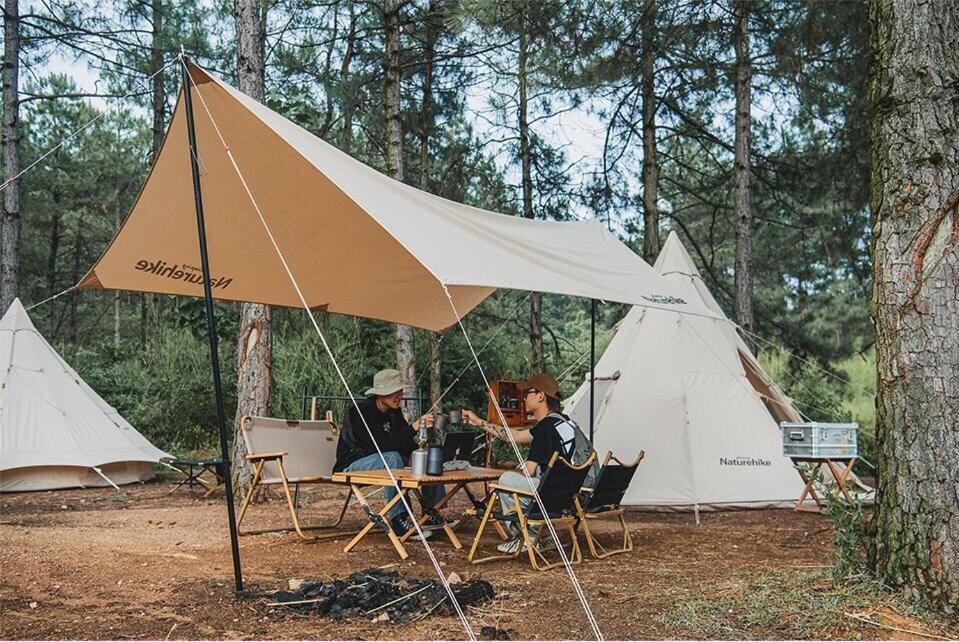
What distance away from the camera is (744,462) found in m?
6.87

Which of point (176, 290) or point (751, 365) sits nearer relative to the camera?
point (176, 290)

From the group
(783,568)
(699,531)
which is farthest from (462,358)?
(783,568)

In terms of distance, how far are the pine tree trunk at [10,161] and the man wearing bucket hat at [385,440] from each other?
19.8 feet

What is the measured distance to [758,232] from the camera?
16.7 meters

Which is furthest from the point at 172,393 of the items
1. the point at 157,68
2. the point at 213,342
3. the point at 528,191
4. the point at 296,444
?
the point at 213,342

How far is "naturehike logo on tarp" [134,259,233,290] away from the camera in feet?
17.5

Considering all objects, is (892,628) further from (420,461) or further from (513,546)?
(420,461)

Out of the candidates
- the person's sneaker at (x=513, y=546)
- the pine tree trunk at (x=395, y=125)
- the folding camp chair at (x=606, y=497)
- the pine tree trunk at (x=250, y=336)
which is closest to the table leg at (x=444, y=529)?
the person's sneaker at (x=513, y=546)

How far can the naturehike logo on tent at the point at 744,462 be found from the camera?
22.3ft

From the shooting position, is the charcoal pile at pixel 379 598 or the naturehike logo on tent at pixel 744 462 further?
the naturehike logo on tent at pixel 744 462

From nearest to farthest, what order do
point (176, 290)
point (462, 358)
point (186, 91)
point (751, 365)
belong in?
1. point (186, 91)
2. point (176, 290)
3. point (751, 365)
4. point (462, 358)

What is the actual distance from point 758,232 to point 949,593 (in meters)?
14.1

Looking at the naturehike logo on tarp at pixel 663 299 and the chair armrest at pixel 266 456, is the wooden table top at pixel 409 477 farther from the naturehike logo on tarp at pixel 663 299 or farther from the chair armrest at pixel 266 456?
the naturehike logo on tarp at pixel 663 299

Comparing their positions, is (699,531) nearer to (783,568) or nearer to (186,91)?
(783,568)
